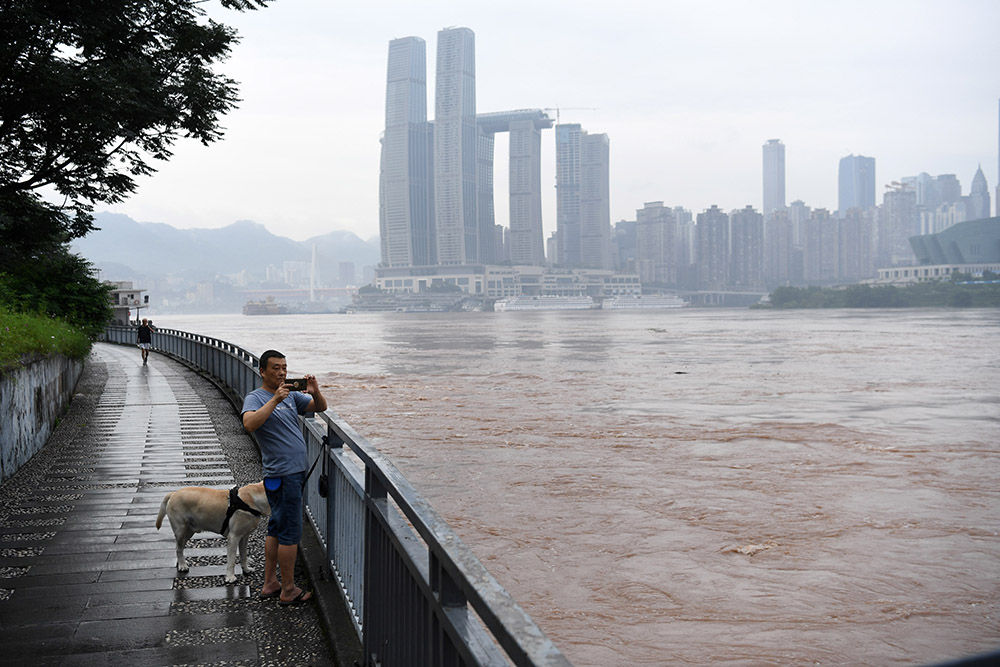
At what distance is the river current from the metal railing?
366 centimetres

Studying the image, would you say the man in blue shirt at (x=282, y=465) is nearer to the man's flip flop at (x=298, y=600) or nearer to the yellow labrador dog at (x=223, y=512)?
the man's flip flop at (x=298, y=600)

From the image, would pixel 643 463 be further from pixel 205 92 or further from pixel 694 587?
pixel 205 92

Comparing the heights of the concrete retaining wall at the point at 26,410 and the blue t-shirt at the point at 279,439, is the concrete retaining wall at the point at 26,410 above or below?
below

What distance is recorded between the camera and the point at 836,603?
9.94 metres

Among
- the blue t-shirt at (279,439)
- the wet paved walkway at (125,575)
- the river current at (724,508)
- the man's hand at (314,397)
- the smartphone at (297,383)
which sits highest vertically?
the smartphone at (297,383)

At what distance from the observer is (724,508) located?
14383 mm

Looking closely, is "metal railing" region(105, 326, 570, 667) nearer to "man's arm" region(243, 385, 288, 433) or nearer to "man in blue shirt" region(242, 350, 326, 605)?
"man in blue shirt" region(242, 350, 326, 605)

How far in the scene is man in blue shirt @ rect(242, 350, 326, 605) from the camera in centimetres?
580

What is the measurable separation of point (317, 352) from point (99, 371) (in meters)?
36.9

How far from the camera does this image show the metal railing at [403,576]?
263 centimetres

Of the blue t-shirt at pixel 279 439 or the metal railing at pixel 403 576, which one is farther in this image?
the blue t-shirt at pixel 279 439

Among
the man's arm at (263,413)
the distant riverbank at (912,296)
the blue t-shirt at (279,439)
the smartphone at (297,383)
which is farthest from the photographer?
the distant riverbank at (912,296)

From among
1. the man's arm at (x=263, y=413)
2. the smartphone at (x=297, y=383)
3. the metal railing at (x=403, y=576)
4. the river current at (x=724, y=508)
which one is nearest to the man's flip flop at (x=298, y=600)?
the metal railing at (x=403, y=576)

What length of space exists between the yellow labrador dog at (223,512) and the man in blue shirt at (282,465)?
33 centimetres
